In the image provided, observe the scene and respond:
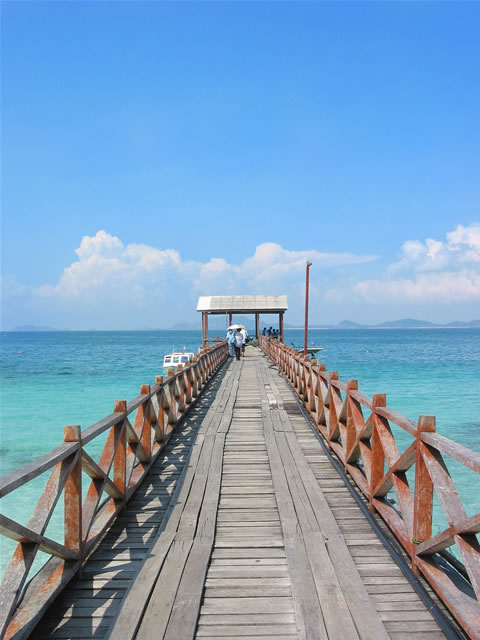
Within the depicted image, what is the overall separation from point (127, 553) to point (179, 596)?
87cm

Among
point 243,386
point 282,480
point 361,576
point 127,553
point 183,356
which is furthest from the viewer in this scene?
point 183,356

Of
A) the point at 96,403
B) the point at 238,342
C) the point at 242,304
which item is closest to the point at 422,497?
the point at 238,342

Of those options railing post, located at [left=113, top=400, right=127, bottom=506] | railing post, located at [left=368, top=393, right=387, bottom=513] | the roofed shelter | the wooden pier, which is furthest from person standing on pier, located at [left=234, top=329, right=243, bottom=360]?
railing post, located at [left=368, top=393, right=387, bottom=513]

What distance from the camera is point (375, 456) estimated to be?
4.54 m

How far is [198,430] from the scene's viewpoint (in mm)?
8227

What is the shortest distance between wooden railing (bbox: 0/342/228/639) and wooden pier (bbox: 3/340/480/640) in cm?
3

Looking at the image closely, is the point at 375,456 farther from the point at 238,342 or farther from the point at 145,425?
the point at 238,342

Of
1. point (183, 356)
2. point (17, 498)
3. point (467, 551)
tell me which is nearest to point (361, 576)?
point (467, 551)

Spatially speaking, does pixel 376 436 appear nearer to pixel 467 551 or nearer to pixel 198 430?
pixel 467 551

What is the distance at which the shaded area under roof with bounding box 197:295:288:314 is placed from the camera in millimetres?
30609

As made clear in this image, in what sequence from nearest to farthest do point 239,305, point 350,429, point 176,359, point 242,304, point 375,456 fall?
point 375,456 → point 350,429 → point 239,305 → point 242,304 → point 176,359

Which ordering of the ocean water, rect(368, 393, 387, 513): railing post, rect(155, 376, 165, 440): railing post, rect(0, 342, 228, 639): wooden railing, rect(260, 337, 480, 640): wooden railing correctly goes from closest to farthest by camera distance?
rect(0, 342, 228, 639): wooden railing → rect(260, 337, 480, 640): wooden railing → rect(368, 393, 387, 513): railing post → rect(155, 376, 165, 440): railing post → the ocean water

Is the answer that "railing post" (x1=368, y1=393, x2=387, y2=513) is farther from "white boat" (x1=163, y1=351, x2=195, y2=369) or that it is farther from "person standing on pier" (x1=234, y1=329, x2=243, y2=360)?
"white boat" (x1=163, y1=351, x2=195, y2=369)

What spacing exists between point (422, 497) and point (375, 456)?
1217mm
